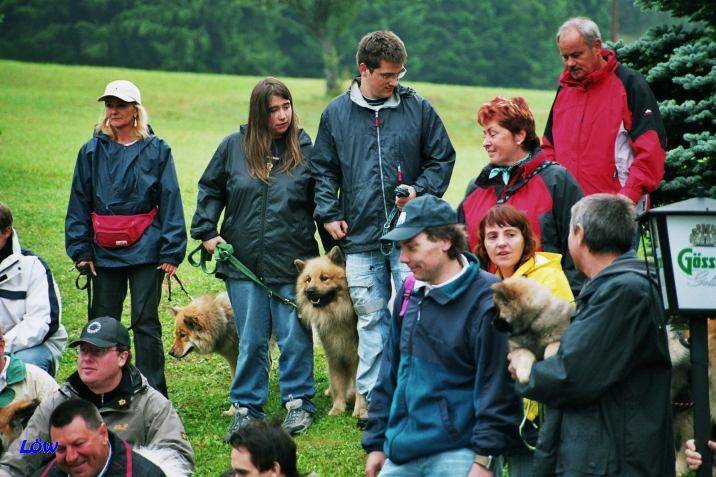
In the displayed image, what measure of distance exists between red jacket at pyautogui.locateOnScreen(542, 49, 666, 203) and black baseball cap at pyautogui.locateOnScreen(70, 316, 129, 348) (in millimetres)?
2934

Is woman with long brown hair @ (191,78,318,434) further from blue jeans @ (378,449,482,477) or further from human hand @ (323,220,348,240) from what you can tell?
blue jeans @ (378,449,482,477)

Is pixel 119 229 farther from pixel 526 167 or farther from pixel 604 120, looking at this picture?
pixel 604 120

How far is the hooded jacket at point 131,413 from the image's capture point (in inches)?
198

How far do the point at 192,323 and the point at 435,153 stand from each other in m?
2.75

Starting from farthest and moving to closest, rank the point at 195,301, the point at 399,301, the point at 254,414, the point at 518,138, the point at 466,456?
the point at 195,301, the point at 254,414, the point at 518,138, the point at 399,301, the point at 466,456

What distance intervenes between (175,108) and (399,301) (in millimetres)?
32380

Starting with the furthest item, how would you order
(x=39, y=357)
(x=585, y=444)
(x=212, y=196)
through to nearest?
(x=212, y=196) → (x=39, y=357) → (x=585, y=444)

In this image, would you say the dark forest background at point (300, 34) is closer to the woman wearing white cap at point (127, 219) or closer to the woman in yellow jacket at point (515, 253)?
the woman wearing white cap at point (127, 219)

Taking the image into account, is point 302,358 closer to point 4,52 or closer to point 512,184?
point 512,184

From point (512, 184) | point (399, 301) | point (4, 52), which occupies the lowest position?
point (399, 301)

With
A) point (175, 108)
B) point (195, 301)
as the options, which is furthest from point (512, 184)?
point (175, 108)

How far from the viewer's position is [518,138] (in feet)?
18.1

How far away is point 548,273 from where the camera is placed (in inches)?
184

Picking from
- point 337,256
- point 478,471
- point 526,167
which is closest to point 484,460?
point 478,471
